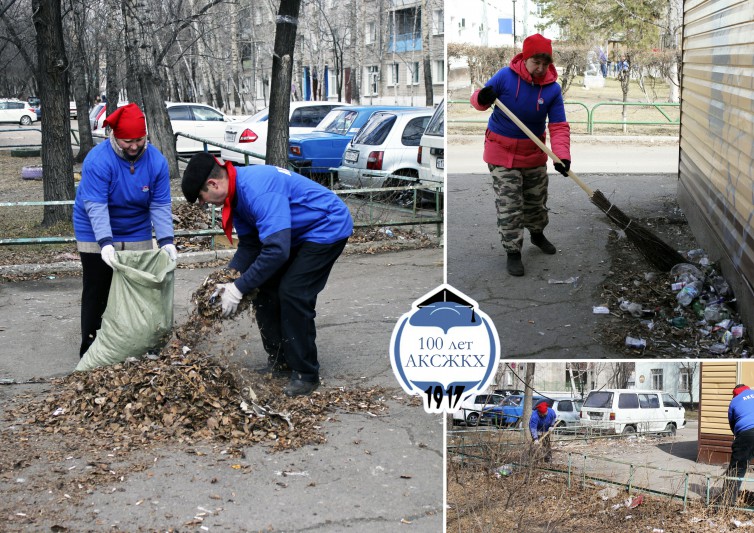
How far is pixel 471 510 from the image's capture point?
335cm

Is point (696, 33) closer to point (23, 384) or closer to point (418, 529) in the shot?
point (418, 529)

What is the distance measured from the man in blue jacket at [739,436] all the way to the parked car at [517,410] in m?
0.54

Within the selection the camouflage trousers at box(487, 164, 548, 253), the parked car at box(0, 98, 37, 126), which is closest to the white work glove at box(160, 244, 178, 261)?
the camouflage trousers at box(487, 164, 548, 253)

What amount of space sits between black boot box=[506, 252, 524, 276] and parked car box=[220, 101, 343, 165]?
380 inches

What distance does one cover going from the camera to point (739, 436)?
3.37m

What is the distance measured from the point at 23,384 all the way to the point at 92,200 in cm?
115

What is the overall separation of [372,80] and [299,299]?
154 feet

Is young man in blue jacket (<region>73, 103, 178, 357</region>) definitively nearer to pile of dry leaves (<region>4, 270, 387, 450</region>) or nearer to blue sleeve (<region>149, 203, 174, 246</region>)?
blue sleeve (<region>149, 203, 174, 246</region>)

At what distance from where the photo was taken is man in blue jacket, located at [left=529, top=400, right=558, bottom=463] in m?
3.23

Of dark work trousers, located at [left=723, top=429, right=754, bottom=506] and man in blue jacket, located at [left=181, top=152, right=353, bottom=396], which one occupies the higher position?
man in blue jacket, located at [left=181, top=152, right=353, bottom=396]

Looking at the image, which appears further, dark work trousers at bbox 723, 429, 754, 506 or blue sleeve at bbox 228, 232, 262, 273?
blue sleeve at bbox 228, 232, 262, 273

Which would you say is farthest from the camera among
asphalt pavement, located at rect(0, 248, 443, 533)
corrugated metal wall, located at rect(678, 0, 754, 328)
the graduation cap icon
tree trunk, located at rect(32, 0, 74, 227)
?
tree trunk, located at rect(32, 0, 74, 227)

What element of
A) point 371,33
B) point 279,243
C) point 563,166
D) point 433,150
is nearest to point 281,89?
point 433,150

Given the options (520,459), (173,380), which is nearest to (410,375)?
(520,459)
